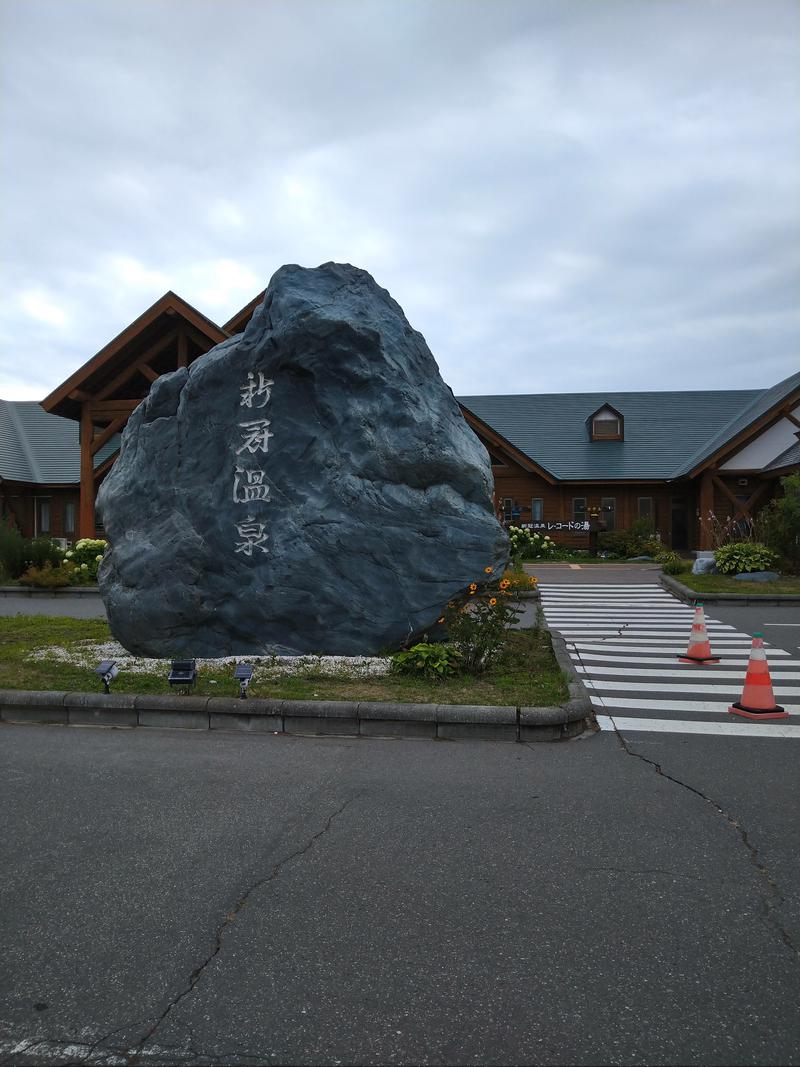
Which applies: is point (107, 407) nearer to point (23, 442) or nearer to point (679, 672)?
point (23, 442)

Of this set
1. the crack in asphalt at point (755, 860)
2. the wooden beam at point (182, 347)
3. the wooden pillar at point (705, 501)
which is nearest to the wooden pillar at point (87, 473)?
the wooden beam at point (182, 347)

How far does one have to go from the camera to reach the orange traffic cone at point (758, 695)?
6.79m

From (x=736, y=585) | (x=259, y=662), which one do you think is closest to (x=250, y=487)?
(x=259, y=662)

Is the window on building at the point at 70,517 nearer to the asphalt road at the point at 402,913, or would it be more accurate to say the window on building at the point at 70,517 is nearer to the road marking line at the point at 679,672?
the road marking line at the point at 679,672

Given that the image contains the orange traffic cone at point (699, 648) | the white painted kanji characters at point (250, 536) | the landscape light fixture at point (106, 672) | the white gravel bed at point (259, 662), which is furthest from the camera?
the orange traffic cone at point (699, 648)

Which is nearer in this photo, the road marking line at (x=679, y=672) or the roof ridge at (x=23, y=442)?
the road marking line at (x=679, y=672)

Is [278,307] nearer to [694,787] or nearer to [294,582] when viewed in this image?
[294,582]

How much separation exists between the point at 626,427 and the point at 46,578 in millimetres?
23714

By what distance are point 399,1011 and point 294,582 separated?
6046mm

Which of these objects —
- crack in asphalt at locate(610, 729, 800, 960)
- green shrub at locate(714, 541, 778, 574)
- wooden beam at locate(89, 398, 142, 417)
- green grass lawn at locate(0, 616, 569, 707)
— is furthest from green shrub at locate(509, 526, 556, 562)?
crack in asphalt at locate(610, 729, 800, 960)

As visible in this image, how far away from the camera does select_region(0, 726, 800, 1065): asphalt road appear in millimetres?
2533

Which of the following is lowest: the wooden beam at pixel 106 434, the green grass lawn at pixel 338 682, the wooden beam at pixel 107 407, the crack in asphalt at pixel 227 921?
the crack in asphalt at pixel 227 921

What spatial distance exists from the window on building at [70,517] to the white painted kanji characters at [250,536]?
24838 mm

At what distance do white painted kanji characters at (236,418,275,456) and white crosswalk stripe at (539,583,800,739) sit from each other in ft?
14.8
